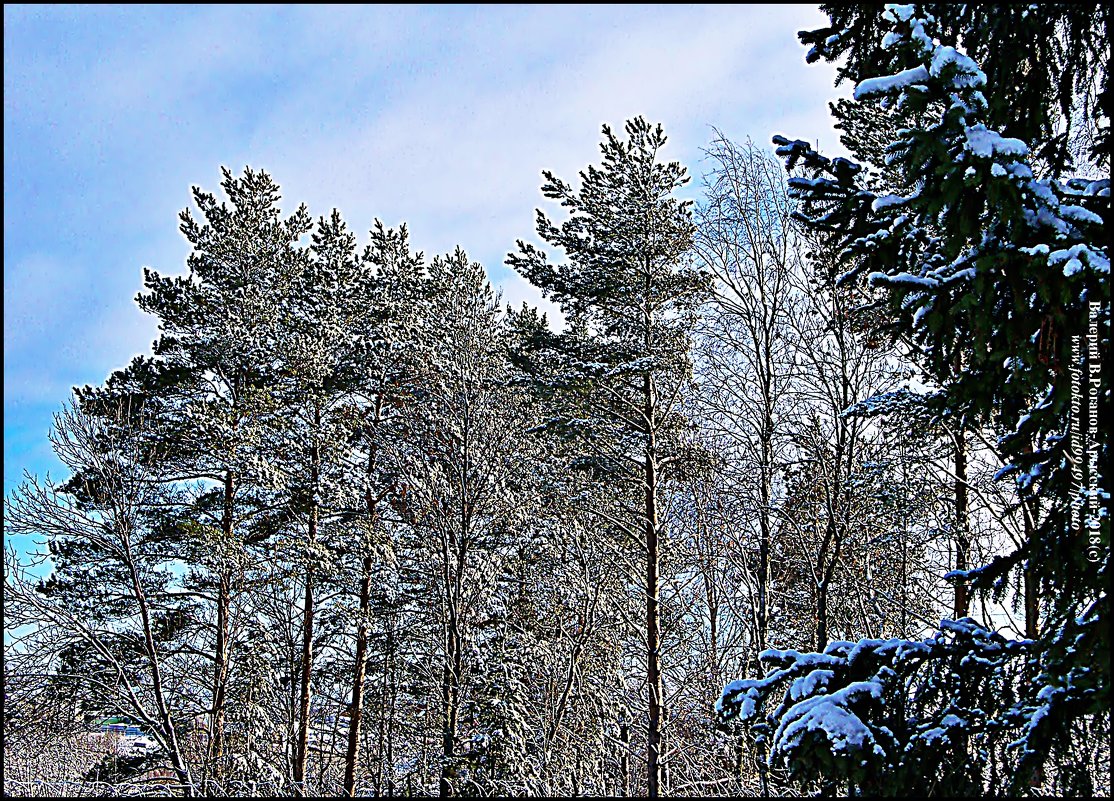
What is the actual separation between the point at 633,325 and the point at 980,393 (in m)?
6.73

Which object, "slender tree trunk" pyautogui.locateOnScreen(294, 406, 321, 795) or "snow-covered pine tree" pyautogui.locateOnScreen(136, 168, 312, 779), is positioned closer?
"snow-covered pine tree" pyautogui.locateOnScreen(136, 168, 312, 779)

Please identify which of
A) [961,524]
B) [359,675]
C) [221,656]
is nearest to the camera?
[961,524]

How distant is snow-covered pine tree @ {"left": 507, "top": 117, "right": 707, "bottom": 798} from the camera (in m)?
9.35

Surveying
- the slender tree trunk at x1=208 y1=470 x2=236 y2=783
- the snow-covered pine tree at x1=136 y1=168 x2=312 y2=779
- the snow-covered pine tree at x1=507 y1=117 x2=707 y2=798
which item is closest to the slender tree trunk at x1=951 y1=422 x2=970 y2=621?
the snow-covered pine tree at x1=507 y1=117 x2=707 y2=798

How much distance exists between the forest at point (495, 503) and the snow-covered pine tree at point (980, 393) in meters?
1.03

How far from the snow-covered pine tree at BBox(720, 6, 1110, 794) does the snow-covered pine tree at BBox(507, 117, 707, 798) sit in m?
5.92

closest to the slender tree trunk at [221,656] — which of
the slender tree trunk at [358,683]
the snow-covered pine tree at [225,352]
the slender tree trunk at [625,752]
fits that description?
the snow-covered pine tree at [225,352]

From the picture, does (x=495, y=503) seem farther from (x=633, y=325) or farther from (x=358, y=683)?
(x=358, y=683)

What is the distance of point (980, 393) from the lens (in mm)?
2900

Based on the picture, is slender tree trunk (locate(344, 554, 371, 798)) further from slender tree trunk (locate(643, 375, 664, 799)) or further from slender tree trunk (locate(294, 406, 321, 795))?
slender tree trunk (locate(643, 375, 664, 799))

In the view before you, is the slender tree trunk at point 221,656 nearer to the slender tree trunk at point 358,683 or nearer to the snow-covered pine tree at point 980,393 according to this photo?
the slender tree trunk at point 358,683

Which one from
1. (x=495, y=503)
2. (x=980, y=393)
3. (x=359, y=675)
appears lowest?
(x=359, y=675)

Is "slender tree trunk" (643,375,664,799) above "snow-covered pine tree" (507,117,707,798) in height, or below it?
below

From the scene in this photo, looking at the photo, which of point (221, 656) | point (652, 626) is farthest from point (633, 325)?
point (221, 656)
